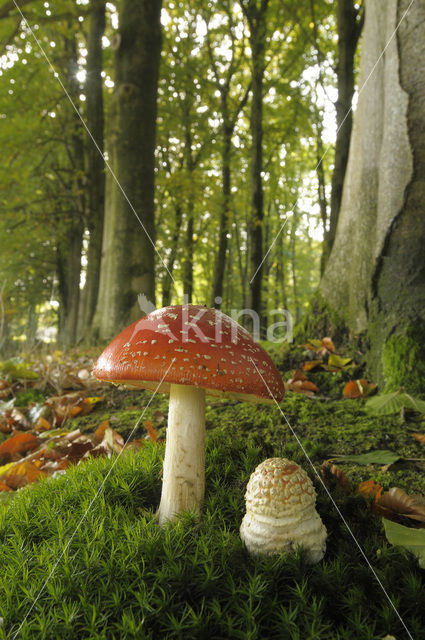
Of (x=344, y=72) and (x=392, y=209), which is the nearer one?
(x=392, y=209)

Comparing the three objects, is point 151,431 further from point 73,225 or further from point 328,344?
point 73,225

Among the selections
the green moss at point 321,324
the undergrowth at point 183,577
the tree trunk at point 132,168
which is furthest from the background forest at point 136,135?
the undergrowth at point 183,577

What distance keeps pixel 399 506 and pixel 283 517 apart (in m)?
0.65

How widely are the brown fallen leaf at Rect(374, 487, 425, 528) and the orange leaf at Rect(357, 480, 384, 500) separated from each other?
0.12 ft

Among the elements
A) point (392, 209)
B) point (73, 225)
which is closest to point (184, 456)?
point (392, 209)

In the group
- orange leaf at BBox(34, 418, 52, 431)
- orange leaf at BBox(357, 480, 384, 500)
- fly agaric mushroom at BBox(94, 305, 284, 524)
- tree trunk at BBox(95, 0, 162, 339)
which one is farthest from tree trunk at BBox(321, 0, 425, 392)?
tree trunk at BBox(95, 0, 162, 339)

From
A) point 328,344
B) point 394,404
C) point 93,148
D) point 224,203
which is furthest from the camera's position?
point 224,203

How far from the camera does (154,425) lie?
2.84 meters

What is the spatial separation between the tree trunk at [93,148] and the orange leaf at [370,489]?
8.23m

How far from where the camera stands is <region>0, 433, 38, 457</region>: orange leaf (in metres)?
2.91

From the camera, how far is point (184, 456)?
1766 millimetres

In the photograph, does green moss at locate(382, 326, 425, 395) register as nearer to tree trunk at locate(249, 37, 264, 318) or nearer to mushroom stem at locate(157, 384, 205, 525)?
mushroom stem at locate(157, 384, 205, 525)

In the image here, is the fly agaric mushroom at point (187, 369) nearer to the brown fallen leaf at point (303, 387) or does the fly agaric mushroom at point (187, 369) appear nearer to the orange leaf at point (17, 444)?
the brown fallen leaf at point (303, 387)

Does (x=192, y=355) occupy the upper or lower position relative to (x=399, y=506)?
upper
